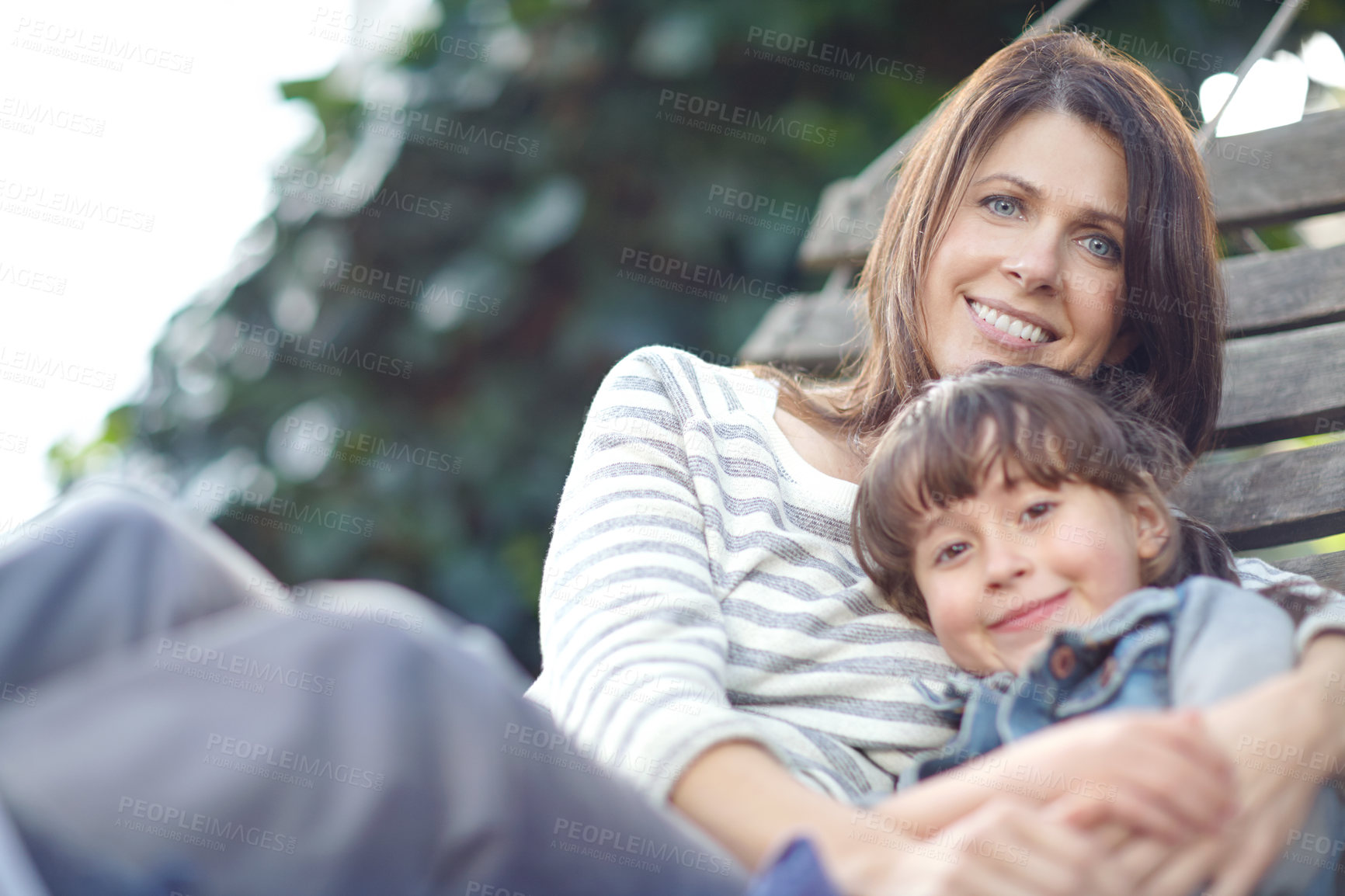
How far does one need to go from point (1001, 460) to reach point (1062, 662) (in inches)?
9.1

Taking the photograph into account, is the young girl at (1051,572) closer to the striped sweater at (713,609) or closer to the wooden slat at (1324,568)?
the striped sweater at (713,609)

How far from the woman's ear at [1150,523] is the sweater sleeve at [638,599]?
0.45 m

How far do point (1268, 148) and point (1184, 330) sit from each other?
67 centimetres

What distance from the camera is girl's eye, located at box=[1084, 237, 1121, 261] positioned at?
162 cm

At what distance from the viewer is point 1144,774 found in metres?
0.88

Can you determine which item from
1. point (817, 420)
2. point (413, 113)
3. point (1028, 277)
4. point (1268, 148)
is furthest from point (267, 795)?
point (413, 113)

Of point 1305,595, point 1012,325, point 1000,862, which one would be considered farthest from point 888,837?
point 1012,325

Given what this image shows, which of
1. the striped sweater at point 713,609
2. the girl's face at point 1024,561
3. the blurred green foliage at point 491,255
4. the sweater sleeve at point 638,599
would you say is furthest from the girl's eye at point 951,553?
the blurred green foliage at point 491,255

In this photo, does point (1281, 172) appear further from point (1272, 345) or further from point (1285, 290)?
point (1272, 345)

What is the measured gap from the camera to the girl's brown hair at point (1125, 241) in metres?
1.62

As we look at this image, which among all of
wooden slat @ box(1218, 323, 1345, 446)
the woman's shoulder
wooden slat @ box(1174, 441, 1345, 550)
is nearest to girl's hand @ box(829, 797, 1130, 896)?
the woman's shoulder

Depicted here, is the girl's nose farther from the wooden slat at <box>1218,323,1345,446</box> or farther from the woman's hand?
the wooden slat at <box>1218,323,1345,446</box>

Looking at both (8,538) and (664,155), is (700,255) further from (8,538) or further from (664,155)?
(8,538)

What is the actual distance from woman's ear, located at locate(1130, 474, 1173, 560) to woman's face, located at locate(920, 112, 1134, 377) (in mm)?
362
